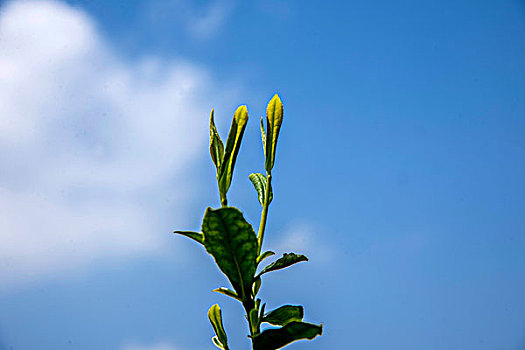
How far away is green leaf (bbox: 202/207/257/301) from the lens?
80 cm

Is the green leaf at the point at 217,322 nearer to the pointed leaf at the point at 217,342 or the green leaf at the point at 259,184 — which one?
the pointed leaf at the point at 217,342

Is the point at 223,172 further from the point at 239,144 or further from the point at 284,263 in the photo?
the point at 284,263

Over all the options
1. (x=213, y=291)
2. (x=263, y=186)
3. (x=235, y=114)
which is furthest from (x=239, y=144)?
(x=213, y=291)

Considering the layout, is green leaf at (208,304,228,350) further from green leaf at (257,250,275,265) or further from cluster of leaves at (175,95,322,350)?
green leaf at (257,250,275,265)

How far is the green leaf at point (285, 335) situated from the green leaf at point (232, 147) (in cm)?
29

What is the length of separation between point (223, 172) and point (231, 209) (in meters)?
0.19

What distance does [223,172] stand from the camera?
96cm

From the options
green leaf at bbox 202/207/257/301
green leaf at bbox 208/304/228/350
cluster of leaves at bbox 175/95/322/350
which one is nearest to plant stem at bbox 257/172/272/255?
A: cluster of leaves at bbox 175/95/322/350

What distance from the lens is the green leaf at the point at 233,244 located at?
80 centimetres

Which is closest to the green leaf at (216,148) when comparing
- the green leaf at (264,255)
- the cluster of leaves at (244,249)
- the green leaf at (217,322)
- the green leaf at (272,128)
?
the cluster of leaves at (244,249)

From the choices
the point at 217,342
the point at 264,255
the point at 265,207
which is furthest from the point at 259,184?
the point at 217,342

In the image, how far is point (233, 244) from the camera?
0.84 m

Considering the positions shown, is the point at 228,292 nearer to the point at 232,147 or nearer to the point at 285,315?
the point at 285,315

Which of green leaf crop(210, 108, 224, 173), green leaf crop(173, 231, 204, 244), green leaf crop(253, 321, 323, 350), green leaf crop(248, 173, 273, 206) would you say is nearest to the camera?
green leaf crop(253, 321, 323, 350)
